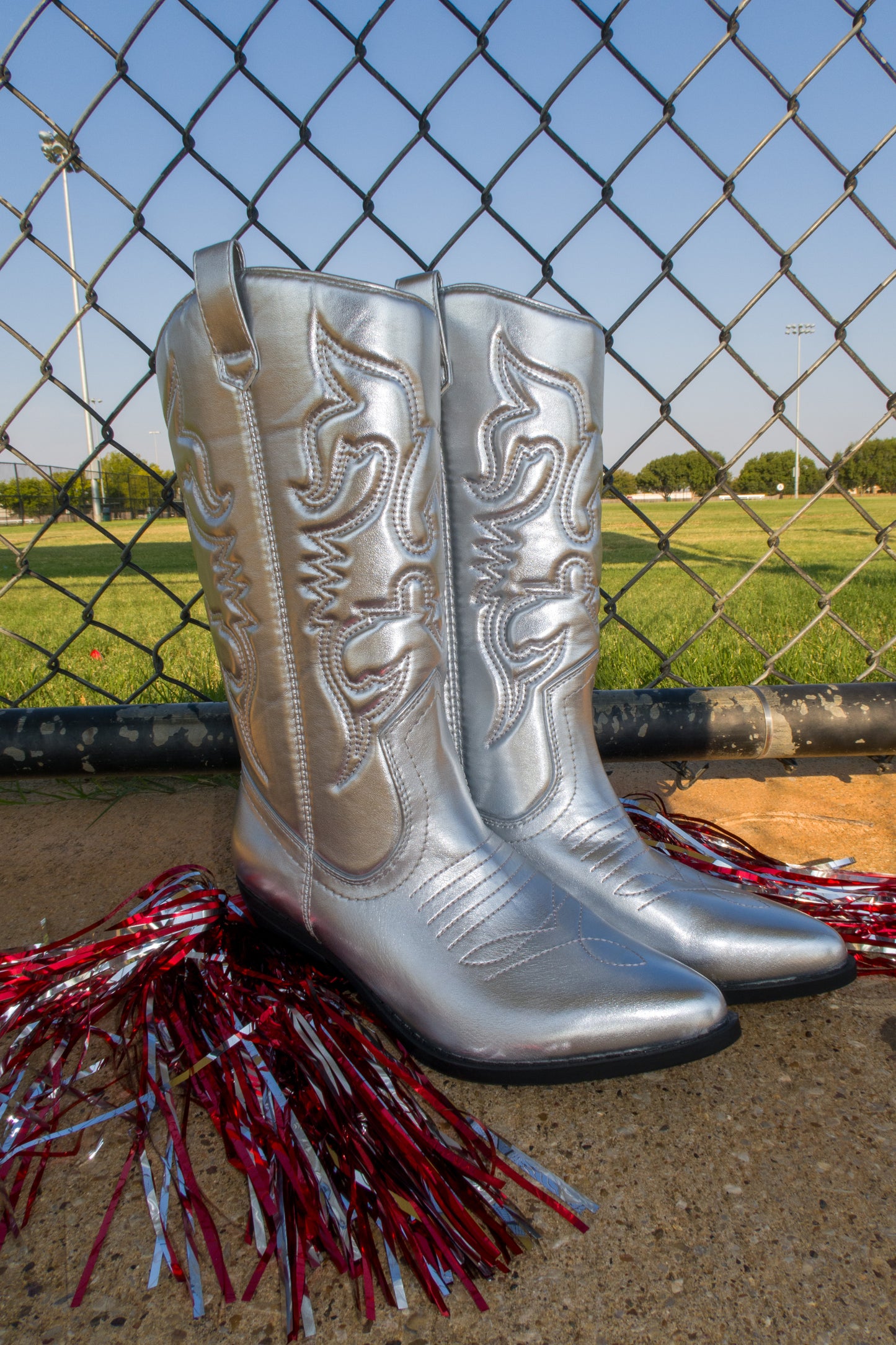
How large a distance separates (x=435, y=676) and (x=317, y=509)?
0.75 ft

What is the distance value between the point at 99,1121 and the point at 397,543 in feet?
2.09

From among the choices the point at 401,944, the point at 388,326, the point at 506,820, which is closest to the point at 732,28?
the point at 388,326

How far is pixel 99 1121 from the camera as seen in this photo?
0.78m

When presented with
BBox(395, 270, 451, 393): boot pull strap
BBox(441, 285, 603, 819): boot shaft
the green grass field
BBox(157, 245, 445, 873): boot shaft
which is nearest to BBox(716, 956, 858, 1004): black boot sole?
BBox(441, 285, 603, 819): boot shaft

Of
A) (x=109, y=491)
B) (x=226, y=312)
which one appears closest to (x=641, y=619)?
(x=226, y=312)

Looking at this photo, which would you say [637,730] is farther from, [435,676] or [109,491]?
[109,491]

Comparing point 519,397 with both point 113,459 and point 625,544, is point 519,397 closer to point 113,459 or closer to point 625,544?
point 625,544

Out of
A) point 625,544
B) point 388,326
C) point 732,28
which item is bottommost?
point 625,544

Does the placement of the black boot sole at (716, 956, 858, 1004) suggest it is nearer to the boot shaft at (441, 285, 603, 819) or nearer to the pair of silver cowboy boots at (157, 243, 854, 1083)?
the pair of silver cowboy boots at (157, 243, 854, 1083)

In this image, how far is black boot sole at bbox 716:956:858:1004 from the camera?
0.92m

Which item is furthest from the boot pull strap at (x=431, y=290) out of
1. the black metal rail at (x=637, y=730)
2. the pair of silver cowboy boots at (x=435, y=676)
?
the black metal rail at (x=637, y=730)

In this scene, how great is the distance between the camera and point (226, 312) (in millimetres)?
801

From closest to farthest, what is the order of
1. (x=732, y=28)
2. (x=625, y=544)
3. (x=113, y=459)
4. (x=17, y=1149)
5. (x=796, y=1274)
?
(x=796, y=1274) < (x=17, y=1149) < (x=732, y=28) < (x=625, y=544) < (x=113, y=459)

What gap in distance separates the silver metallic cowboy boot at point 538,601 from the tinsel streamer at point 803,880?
13 centimetres
